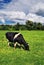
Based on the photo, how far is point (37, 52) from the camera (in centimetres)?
2691

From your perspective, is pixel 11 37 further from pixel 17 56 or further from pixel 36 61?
pixel 36 61

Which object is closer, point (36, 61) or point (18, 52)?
point (36, 61)

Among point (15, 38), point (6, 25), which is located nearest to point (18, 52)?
point (15, 38)

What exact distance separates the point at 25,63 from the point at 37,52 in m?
5.69

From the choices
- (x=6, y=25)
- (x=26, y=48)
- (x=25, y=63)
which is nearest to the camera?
(x=25, y=63)

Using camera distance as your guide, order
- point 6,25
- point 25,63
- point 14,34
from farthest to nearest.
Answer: point 6,25, point 14,34, point 25,63

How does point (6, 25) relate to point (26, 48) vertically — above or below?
below

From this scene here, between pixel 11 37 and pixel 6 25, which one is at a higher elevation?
pixel 11 37

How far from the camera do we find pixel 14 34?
30312 mm

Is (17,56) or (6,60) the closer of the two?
(6,60)

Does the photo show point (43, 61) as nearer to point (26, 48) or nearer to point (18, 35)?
point (26, 48)

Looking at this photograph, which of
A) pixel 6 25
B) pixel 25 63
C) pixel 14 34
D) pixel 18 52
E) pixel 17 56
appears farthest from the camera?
pixel 6 25

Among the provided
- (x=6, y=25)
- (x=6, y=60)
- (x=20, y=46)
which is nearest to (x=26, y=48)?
(x=20, y=46)

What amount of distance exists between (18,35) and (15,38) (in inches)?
25.8
